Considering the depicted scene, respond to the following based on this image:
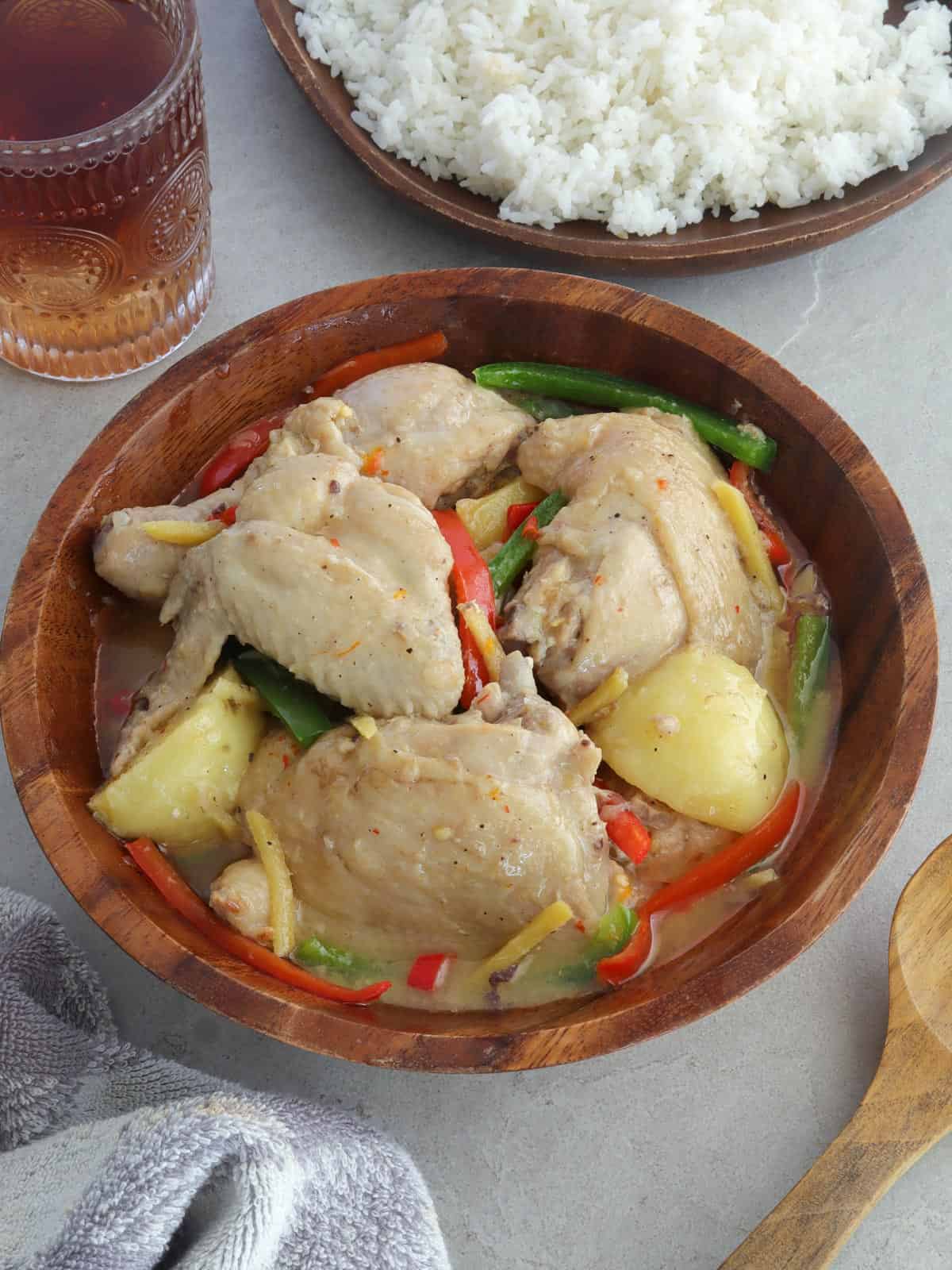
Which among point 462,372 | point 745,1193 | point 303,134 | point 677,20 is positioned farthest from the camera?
point 303,134

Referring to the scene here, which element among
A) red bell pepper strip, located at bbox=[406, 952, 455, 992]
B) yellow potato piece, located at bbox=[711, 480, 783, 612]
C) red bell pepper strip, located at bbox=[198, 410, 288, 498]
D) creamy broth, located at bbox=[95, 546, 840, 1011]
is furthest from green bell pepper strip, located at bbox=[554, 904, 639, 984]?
red bell pepper strip, located at bbox=[198, 410, 288, 498]

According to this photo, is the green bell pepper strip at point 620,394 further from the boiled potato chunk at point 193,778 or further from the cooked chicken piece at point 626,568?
the boiled potato chunk at point 193,778

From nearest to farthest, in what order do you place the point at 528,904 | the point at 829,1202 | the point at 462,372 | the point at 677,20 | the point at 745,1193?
the point at 528,904, the point at 829,1202, the point at 745,1193, the point at 462,372, the point at 677,20

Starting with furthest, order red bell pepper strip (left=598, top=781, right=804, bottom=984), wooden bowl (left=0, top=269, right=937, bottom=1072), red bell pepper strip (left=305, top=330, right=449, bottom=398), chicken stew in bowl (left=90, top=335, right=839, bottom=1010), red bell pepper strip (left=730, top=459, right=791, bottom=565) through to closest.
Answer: red bell pepper strip (left=305, top=330, right=449, bottom=398) → red bell pepper strip (left=730, top=459, right=791, bottom=565) → red bell pepper strip (left=598, top=781, right=804, bottom=984) → chicken stew in bowl (left=90, top=335, right=839, bottom=1010) → wooden bowl (left=0, top=269, right=937, bottom=1072)

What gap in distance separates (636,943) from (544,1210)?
0.57 meters

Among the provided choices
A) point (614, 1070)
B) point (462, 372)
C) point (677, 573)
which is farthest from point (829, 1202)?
point (462, 372)

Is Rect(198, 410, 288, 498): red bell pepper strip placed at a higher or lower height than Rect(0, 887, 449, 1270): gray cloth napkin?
higher

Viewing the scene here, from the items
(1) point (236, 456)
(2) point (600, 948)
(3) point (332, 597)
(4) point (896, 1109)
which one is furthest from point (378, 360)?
(4) point (896, 1109)

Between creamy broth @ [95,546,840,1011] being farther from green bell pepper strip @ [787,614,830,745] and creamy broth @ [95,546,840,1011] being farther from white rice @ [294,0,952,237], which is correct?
white rice @ [294,0,952,237]

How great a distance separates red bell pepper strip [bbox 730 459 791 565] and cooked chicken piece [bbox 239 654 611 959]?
2.12 feet

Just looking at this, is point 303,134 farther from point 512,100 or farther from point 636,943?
point 636,943

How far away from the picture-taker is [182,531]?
2420mm

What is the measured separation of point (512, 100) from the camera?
3312 mm

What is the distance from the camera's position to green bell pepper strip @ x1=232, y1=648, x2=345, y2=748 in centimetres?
229
